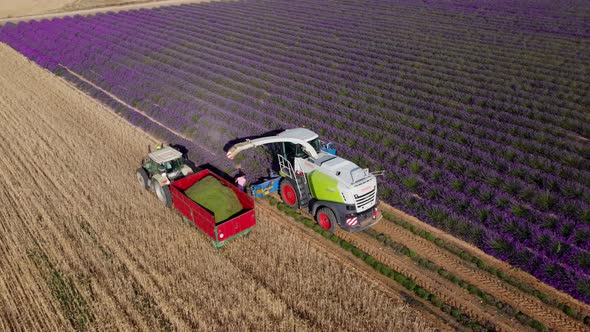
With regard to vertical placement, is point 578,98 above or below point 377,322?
above

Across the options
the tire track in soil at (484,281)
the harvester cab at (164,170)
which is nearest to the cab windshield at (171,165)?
the harvester cab at (164,170)

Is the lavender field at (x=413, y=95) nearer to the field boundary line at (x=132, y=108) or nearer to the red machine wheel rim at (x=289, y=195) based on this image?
the field boundary line at (x=132, y=108)

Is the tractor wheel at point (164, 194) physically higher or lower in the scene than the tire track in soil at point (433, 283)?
higher

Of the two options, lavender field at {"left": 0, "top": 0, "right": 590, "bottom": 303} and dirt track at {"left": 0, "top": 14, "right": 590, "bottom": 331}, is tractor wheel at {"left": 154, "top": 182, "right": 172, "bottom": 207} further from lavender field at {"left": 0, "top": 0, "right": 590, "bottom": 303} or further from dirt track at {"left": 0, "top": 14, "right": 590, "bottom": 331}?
lavender field at {"left": 0, "top": 0, "right": 590, "bottom": 303}

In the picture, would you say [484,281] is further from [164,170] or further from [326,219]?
[164,170]

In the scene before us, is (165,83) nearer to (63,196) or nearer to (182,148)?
(182,148)

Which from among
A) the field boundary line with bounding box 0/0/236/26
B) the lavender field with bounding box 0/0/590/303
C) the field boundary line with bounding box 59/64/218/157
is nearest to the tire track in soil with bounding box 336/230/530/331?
the lavender field with bounding box 0/0/590/303

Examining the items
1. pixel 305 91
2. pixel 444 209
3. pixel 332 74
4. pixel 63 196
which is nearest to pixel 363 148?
pixel 444 209
